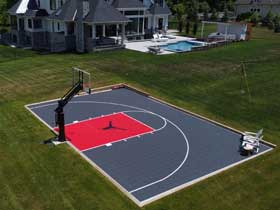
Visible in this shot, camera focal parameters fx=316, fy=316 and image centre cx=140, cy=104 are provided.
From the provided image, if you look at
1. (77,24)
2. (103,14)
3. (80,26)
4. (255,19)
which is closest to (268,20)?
(255,19)

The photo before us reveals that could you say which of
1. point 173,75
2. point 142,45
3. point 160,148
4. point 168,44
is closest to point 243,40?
point 168,44

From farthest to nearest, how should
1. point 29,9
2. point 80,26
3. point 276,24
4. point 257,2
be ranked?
point 257,2
point 276,24
point 29,9
point 80,26

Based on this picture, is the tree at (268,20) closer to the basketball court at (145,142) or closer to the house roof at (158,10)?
the house roof at (158,10)

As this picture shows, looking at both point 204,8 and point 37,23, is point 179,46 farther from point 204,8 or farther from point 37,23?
point 204,8

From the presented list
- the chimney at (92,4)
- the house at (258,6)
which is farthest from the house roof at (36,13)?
the house at (258,6)

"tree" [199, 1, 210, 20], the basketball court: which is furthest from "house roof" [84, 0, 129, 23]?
"tree" [199, 1, 210, 20]
